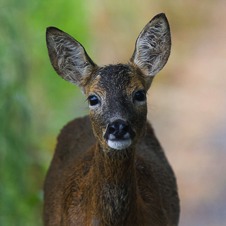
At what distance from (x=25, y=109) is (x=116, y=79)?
7.75ft

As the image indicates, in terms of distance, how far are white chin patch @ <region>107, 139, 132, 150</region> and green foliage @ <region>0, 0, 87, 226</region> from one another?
8.60 ft

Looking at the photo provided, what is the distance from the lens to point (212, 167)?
1209 centimetres

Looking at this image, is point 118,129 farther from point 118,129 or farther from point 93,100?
point 93,100

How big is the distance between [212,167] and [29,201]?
3.22m

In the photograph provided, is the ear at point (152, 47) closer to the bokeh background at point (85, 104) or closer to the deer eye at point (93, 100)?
the deer eye at point (93, 100)

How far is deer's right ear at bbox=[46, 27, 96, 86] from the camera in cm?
732

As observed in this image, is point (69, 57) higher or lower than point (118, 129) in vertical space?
higher

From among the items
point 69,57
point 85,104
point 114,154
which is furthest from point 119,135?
point 85,104

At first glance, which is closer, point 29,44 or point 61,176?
point 61,176

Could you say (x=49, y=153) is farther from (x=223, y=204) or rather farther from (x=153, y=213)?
(x=153, y=213)

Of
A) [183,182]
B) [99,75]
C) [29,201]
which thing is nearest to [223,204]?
[183,182]

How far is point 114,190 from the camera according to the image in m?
6.96

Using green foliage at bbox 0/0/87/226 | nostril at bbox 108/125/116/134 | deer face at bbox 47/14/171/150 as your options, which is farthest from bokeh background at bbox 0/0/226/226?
nostril at bbox 108/125/116/134

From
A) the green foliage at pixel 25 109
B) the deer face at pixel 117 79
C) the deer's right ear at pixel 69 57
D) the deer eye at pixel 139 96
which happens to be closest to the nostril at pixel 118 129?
the deer face at pixel 117 79
